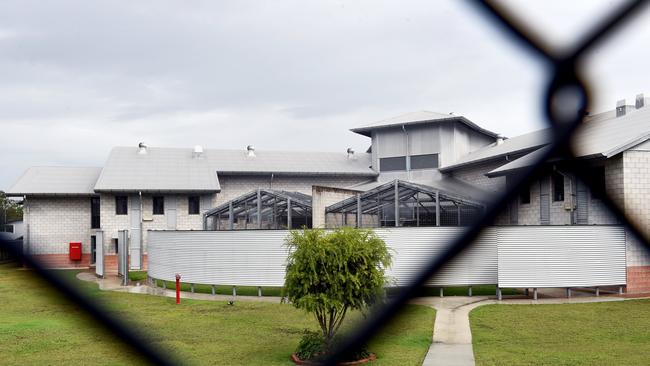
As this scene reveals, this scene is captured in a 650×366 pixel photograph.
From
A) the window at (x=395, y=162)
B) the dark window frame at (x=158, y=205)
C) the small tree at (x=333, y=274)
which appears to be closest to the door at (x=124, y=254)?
the dark window frame at (x=158, y=205)

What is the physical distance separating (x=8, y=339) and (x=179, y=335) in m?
3.01

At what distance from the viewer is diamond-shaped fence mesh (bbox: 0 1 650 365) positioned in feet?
3.09

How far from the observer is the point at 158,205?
2884 cm

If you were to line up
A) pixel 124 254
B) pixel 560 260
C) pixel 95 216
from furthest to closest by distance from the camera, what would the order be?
pixel 95 216 < pixel 124 254 < pixel 560 260

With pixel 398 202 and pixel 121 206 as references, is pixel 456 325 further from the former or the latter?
pixel 121 206

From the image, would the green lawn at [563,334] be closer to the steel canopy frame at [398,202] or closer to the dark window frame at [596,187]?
the steel canopy frame at [398,202]

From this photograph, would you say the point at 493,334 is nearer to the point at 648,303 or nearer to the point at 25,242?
the point at 648,303

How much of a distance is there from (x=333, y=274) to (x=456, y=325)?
12.7ft

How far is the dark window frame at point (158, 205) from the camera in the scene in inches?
1133

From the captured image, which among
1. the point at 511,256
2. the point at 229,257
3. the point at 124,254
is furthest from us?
the point at 124,254

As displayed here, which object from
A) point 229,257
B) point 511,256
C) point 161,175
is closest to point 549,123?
point 511,256

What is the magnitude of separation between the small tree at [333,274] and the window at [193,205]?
20.5 metres

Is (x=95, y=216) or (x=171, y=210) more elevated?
(x=171, y=210)

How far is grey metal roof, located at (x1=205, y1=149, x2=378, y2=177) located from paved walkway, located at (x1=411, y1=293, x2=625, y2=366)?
1515 centimetres
